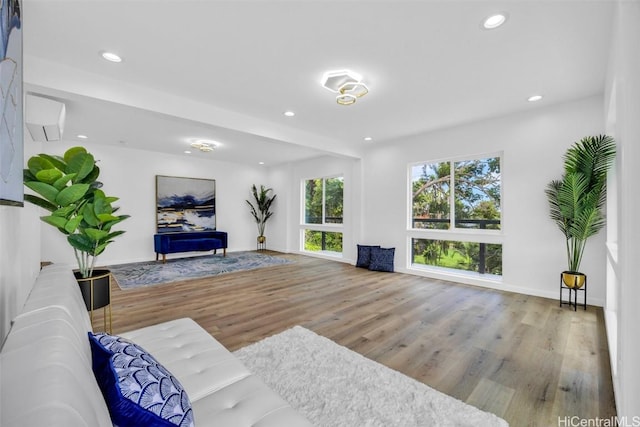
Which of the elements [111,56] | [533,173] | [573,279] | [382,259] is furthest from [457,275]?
[111,56]

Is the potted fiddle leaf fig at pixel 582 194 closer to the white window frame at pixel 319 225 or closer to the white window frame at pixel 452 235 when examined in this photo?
the white window frame at pixel 452 235

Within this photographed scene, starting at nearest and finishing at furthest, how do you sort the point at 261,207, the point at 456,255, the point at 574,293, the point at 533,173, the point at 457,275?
1. the point at 574,293
2. the point at 533,173
3. the point at 457,275
4. the point at 456,255
5. the point at 261,207

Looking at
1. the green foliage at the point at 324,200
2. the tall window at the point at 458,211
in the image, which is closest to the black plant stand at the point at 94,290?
the tall window at the point at 458,211

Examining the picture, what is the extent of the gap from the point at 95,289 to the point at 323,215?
5.48m

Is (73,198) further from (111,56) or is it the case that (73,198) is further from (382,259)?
(382,259)

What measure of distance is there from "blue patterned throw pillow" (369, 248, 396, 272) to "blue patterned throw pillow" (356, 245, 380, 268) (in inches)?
6.1

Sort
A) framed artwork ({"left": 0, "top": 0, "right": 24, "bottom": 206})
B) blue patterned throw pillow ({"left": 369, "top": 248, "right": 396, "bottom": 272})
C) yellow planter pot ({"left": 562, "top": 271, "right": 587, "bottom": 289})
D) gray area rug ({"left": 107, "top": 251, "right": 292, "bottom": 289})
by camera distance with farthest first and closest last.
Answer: blue patterned throw pillow ({"left": 369, "top": 248, "right": 396, "bottom": 272})
gray area rug ({"left": 107, "top": 251, "right": 292, "bottom": 289})
yellow planter pot ({"left": 562, "top": 271, "right": 587, "bottom": 289})
framed artwork ({"left": 0, "top": 0, "right": 24, "bottom": 206})

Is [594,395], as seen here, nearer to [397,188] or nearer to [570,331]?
[570,331]

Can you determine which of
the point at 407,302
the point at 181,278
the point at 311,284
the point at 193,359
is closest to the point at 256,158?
Answer: the point at 181,278

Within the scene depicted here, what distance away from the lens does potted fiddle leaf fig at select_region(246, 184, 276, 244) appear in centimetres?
848

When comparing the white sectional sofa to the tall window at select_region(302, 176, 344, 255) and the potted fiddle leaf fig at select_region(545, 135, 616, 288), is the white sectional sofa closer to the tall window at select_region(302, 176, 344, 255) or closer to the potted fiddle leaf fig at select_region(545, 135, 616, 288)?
the potted fiddle leaf fig at select_region(545, 135, 616, 288)

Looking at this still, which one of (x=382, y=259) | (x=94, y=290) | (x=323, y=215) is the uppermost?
(x=323, y=215)

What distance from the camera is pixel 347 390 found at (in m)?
1.85

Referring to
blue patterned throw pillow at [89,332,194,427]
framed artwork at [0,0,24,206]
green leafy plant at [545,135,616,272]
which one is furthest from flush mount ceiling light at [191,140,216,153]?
green leafy plant at [545,135,616,272]
